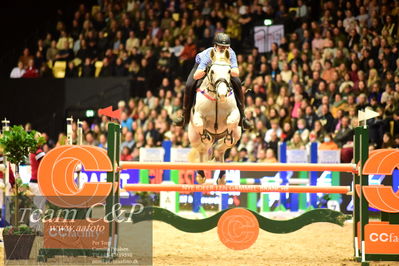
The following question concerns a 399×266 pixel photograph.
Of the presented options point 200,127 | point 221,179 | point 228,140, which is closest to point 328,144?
point 221,179

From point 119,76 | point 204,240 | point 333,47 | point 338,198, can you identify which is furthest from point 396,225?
point 119,76

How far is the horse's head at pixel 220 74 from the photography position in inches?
290

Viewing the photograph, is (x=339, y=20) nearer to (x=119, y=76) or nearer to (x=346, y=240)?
(x=119, y=76)

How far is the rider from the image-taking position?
25.2ft

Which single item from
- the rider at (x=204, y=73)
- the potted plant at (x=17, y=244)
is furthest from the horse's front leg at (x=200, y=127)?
the potted plant at (x=17, y=244)

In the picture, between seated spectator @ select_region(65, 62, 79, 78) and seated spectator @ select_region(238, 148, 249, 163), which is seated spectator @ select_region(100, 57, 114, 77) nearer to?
seated spectator @ select_region(65, 62, 79, 78)

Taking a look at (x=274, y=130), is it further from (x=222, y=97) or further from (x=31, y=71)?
(x=31, y=71)

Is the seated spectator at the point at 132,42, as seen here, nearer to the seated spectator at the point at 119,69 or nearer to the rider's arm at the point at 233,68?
the seated spectator at the point at 119,69

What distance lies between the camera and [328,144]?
41.3ft

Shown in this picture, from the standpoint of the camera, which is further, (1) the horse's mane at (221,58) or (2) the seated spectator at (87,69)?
(2) the seated spectator at (87,69)

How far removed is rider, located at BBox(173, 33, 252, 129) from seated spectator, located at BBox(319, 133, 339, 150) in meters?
4.18

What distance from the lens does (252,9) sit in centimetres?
1614

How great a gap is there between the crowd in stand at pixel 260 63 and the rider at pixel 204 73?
161 inches

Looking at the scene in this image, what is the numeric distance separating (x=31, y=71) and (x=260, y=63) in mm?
5775
